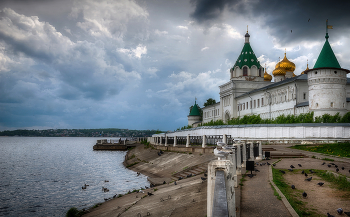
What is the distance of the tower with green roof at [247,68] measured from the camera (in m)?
70.7

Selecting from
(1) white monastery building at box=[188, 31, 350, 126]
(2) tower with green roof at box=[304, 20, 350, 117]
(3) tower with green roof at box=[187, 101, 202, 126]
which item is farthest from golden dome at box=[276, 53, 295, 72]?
(3) tower with green roof at box=[187, 101, 202, 126]

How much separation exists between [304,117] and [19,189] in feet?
114

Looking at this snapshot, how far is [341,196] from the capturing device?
968 cm

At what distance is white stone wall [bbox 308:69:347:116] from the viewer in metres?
38.8

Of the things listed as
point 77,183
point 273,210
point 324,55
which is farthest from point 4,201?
point 324,55

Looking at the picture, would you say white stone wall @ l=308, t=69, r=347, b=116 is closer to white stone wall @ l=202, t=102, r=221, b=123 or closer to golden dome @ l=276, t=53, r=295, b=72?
golden dome @ l=276, t=53, r=295, b=72

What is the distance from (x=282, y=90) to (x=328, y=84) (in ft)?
49.3

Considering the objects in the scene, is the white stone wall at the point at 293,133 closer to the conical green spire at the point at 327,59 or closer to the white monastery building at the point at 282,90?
the white monastery building at the point at 282,90

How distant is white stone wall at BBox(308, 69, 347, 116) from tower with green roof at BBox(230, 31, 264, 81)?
3119 centimetres

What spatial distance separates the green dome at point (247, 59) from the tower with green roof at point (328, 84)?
104ft

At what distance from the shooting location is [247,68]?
70.9 meters

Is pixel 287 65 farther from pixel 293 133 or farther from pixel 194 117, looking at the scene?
pixel 293 133

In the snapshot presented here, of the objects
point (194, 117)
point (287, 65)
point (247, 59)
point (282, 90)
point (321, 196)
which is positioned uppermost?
point (247, 59)

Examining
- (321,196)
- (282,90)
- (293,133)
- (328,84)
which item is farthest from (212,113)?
(321,196)
